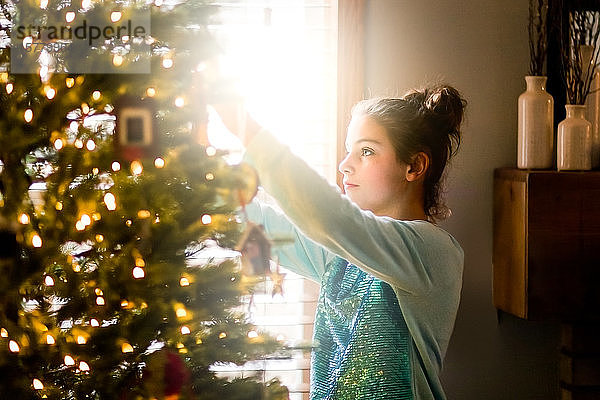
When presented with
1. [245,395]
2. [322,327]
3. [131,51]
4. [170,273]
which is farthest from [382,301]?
[131,51]

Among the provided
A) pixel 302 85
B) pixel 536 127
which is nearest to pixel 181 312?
pixel 302 85

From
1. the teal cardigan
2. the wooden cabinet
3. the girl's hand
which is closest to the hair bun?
the teal cardigan

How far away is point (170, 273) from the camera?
1.17 metres

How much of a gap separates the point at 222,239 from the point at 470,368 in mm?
1634

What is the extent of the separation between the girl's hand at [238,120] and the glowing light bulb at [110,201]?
21cm

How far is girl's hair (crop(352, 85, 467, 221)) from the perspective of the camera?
1914 mm

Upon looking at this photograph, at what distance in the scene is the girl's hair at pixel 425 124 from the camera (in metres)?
1.91

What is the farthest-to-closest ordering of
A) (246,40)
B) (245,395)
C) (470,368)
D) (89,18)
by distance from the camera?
1. (470,368)
2. (246,40)
3. (245,395)
4. (89,18)

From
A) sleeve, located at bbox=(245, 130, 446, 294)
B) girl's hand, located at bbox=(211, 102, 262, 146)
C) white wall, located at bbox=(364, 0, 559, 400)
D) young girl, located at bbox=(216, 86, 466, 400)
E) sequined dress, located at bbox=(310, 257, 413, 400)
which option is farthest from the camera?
white wall, located at bbox=(364, 0, 559, 400)

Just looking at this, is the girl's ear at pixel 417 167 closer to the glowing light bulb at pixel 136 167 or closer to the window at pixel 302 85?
the window at pixel 302 85

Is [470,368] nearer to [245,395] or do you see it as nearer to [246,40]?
[246,40]

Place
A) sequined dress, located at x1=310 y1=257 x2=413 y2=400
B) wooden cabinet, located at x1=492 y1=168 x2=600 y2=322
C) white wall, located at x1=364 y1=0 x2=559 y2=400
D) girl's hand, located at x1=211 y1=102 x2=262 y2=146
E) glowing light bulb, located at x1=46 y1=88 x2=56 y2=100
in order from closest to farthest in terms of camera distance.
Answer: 1. glowing light bulb, located at x1=46 y1=88 x2=56 y2=100
2. girl's hand, located at x1=211 y1=102 x2=262 y2=146
3. sequined dress, located at x1=310 y1=257 x2=413 y2=400
4. wooden cabinet, located at x1=492 y1=168 x2=600 y2=322
5. white wall, located at x1=364 y1=0 x2=559 y2=400

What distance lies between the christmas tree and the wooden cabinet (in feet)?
4.46

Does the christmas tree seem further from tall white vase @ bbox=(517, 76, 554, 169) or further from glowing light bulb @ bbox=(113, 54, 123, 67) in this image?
tall white vase @ bbox=(517, 76, 554, 169)
